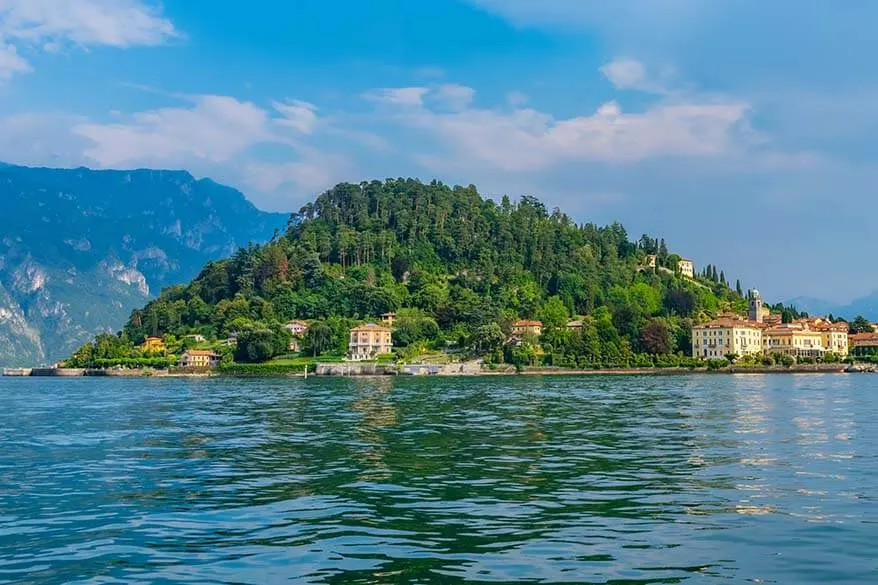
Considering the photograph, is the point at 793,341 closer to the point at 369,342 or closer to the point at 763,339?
the point at 763,339

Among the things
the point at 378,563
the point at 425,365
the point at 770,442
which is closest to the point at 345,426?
the point at 770,442

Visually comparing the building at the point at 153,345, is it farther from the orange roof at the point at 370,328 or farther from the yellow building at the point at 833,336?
the yellow building at the point at 833,336

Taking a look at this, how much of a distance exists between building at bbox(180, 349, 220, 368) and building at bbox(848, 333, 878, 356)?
5161 inches

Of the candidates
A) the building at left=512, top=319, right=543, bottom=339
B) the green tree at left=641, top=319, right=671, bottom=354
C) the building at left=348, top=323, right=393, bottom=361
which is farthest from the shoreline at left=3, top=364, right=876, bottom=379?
the building at left=512, top=319, right=543, bottom=339

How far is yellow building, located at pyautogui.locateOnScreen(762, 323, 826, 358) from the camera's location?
172500 mm

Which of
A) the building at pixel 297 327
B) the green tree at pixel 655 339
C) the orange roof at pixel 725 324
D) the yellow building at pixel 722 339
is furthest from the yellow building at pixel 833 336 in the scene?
the building at pixel 297 327

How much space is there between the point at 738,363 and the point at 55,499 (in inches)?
5921

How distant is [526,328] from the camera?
17138 cm

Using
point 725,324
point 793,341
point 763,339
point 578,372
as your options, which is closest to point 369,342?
Answer: point 578,372

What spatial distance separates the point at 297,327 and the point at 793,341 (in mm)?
103723

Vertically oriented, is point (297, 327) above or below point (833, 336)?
above

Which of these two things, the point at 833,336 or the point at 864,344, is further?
the point at 833,336

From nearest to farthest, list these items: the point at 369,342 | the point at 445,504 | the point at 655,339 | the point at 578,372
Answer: the point at 445,504 → the point at 578,372 → the point at 655,339 → the point at 369,342

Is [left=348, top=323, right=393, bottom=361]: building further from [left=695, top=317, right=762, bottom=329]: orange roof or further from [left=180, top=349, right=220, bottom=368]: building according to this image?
[left=695, top=317, right=762, bottom=329]: orange roof
